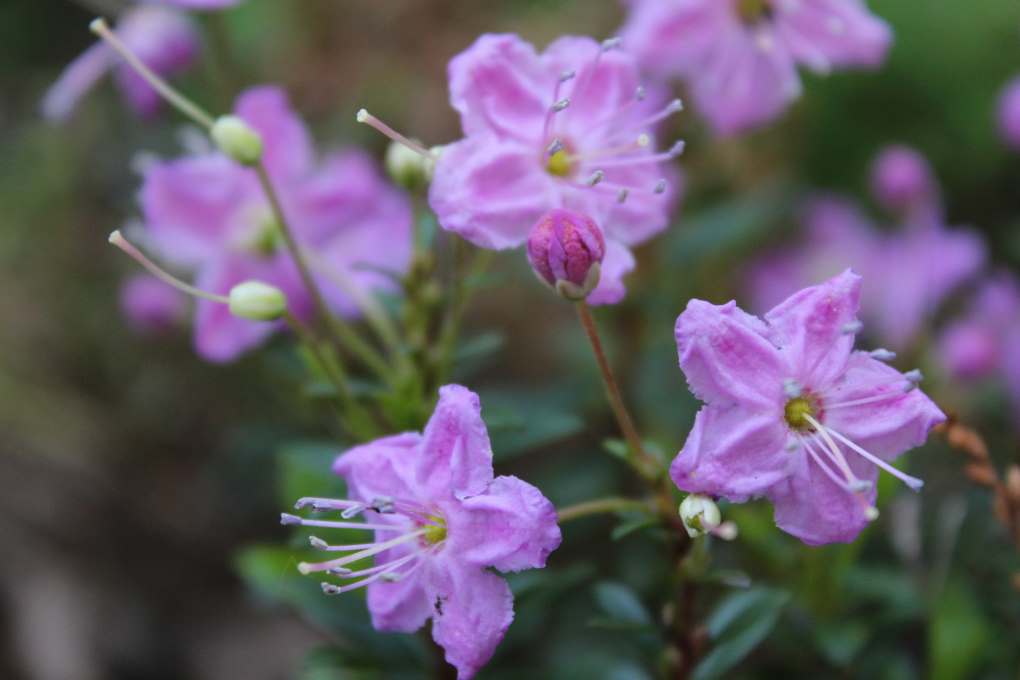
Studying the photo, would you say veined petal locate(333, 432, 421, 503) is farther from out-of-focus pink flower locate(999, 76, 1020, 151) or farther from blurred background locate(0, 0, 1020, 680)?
out-of-focus pink flower locate(999, 76, 1020, 151)

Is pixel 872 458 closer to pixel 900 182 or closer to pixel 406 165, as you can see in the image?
pixel 406 165

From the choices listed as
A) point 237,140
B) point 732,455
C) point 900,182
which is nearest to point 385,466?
point 732,455

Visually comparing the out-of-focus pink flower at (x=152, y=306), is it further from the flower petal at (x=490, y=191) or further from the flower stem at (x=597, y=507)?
the flower stem at (x=597, y=507)

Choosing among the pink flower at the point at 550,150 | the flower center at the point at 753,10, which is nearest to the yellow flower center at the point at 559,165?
the pink flower at the point at 550,150

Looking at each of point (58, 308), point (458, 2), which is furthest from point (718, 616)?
point (458, 2)

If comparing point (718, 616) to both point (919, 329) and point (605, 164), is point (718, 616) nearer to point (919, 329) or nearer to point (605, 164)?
point (605, 164)

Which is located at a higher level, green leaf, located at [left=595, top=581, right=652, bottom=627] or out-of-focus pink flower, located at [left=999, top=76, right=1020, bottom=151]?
green leaf, located at [left=595, top=581, right=652, bottom=627]

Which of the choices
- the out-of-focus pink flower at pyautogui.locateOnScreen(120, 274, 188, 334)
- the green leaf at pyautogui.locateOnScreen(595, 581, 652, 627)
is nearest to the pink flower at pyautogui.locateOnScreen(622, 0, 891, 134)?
the green leaf at pyautogui.locateOnScreen(595, 581, 652, 627)
